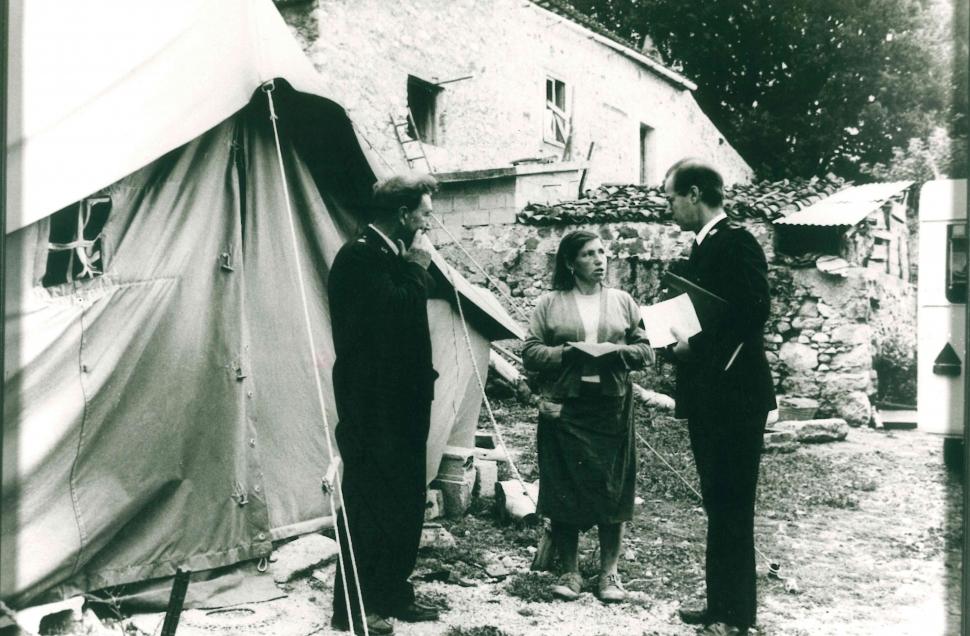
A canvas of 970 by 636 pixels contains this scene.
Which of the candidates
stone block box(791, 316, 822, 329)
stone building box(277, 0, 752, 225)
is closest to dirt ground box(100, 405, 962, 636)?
stone block box(791, 316, 822, 329)

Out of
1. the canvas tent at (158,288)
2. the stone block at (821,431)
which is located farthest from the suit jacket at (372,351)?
the stone block at (821,431)

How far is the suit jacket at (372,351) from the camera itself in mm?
2998

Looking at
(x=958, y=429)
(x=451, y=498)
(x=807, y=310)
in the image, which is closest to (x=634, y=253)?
(x=807, y=310)

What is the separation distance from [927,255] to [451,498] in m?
2.75

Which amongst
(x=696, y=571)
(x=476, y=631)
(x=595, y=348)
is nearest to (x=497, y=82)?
(x=595, y=348)

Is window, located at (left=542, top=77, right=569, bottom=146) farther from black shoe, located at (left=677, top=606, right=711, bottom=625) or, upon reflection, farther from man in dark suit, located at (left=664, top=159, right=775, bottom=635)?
black shoe, located at (left=677, top=606, right=711, bottom=625)

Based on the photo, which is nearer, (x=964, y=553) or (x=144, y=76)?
(x=964, y=553)

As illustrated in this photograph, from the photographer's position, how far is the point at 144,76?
3.24 meters

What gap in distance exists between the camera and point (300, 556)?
146 inches

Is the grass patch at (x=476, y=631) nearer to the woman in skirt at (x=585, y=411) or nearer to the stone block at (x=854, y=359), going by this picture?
the woman in skirt at (x=585, y=411)

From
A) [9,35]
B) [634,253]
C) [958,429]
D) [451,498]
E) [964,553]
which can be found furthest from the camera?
[634,253]

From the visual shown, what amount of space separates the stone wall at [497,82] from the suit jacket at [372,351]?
15.5ft

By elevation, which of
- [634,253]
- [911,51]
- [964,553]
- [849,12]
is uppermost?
[849,12]

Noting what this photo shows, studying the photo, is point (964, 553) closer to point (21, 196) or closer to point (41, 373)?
point (41, 373)
